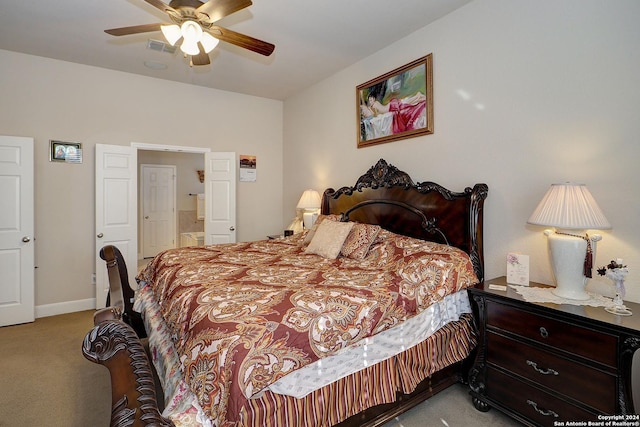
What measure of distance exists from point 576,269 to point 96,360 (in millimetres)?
2263

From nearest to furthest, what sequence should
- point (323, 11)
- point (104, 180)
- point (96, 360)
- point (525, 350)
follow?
point (96, 360), point (525, 350), point (323, 11), point (104, 180)

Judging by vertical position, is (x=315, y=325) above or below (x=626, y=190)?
below

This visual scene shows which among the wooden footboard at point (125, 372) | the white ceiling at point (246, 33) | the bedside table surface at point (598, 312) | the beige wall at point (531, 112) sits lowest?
the bedside table surface at point (598, 312)

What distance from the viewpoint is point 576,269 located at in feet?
5.88

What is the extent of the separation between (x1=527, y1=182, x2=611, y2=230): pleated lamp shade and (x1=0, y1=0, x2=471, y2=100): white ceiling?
1775 mm

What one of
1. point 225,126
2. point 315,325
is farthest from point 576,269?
point 225,126

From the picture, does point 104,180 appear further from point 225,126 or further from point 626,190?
point 626,190

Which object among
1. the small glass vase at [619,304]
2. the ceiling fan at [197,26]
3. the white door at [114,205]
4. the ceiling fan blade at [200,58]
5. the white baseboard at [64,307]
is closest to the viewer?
the small glass vase at [619,304]

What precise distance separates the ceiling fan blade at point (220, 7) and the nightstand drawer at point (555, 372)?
2.57m

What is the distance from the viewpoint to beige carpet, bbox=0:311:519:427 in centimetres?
191

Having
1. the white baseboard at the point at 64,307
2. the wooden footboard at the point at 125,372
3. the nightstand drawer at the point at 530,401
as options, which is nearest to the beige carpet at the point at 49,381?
the white baseboard at the point at 64,307

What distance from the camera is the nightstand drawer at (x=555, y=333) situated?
1473 millimetres

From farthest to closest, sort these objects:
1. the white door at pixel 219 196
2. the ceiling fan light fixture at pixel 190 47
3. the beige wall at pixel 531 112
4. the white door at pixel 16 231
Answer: the white door at pixel 219 196 → the white door at pixel 16 231 → the ceiling fan light fixture at pixel 190 47 → the beige wall at pixel 531 112

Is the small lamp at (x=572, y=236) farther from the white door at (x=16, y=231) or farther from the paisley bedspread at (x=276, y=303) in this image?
the white door at (x=16, y=231)
